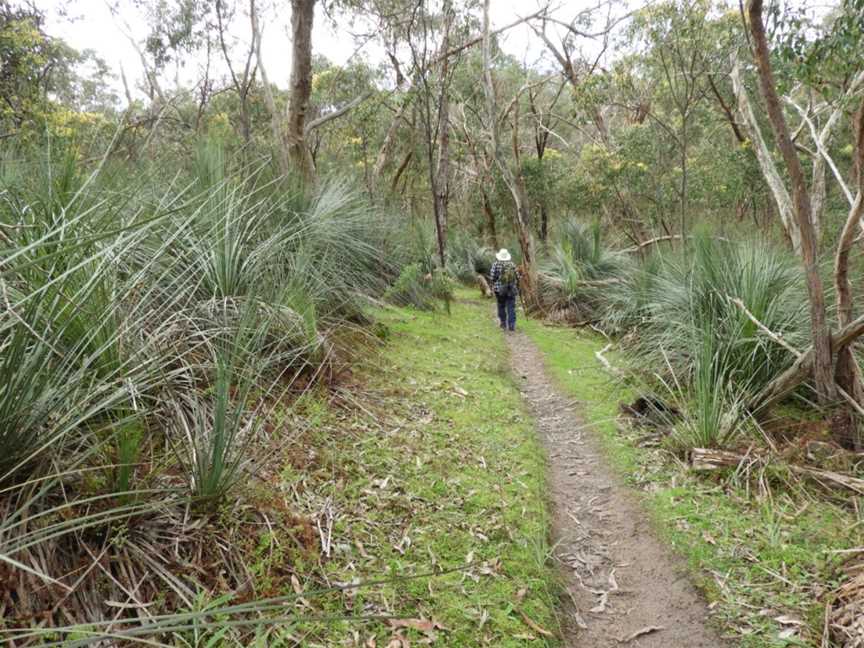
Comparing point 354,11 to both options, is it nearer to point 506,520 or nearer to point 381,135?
point 381,135

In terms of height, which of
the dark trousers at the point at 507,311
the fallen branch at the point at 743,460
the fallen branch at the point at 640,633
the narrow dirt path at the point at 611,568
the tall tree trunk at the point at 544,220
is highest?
the tall tree trunk at the point at 544,220

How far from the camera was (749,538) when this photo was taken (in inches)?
136

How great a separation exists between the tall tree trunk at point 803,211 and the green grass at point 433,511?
2408 mm

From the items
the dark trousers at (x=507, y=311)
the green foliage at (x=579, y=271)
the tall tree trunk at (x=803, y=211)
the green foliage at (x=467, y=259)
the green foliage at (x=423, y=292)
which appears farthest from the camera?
the green foliage at (x=467, y=259)

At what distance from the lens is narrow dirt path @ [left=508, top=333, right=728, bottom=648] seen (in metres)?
2.86

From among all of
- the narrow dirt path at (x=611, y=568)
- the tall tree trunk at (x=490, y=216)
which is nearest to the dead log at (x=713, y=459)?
the narrow dirt path at (x=611, y=568)

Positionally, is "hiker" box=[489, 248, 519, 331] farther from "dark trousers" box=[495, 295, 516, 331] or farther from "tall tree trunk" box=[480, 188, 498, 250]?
"tall tree trunk" box=[480, 188, 498, 250]

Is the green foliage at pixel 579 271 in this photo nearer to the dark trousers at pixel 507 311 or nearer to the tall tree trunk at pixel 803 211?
the dark trousers at pixel 507 311

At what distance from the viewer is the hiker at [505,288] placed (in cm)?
992

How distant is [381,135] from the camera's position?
74.2 ft

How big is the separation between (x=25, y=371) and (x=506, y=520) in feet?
8.54

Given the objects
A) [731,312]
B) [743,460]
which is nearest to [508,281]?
[731,312]

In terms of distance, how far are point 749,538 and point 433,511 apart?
6.23 ft

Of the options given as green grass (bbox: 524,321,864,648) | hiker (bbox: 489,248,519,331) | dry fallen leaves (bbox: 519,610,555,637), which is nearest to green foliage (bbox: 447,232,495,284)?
hiker (bbox: 489,248,519,331)
